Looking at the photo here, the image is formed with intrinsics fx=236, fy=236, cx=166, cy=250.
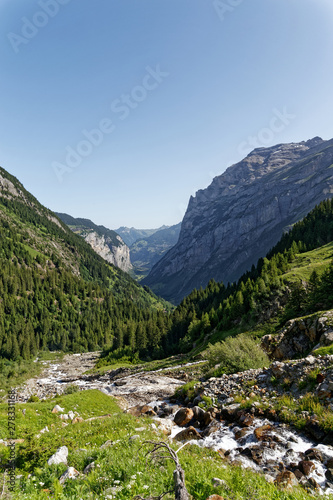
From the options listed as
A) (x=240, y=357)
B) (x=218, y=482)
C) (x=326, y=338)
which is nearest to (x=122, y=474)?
(x=218, y=482)

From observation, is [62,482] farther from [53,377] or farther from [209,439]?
[53,377]

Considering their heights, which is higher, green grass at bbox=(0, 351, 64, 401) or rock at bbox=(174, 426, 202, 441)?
rock at bbox=(174, 426, 202, 441)

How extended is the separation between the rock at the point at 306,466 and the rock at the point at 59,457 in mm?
9597

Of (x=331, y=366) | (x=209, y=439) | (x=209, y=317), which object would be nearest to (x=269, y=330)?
(x=209, y=317)

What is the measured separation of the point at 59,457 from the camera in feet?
31.6

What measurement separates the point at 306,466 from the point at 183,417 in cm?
962

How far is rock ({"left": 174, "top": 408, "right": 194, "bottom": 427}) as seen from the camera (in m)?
17.2

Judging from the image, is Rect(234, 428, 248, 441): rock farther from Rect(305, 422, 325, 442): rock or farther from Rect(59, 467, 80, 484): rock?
Rect(59, 467, 80, 484): rock

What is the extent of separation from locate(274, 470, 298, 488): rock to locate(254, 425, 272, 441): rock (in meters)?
3.60

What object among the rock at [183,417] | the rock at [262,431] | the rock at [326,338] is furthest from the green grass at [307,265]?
the rock at [262,431]

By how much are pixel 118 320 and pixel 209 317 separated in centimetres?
9093

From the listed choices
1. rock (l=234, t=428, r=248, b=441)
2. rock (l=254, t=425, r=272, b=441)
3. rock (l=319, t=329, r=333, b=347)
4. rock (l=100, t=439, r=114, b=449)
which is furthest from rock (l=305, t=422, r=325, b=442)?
rock (l=319, t=329, r=333, b=347)

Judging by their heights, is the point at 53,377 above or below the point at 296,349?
below

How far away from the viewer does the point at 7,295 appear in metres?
127
